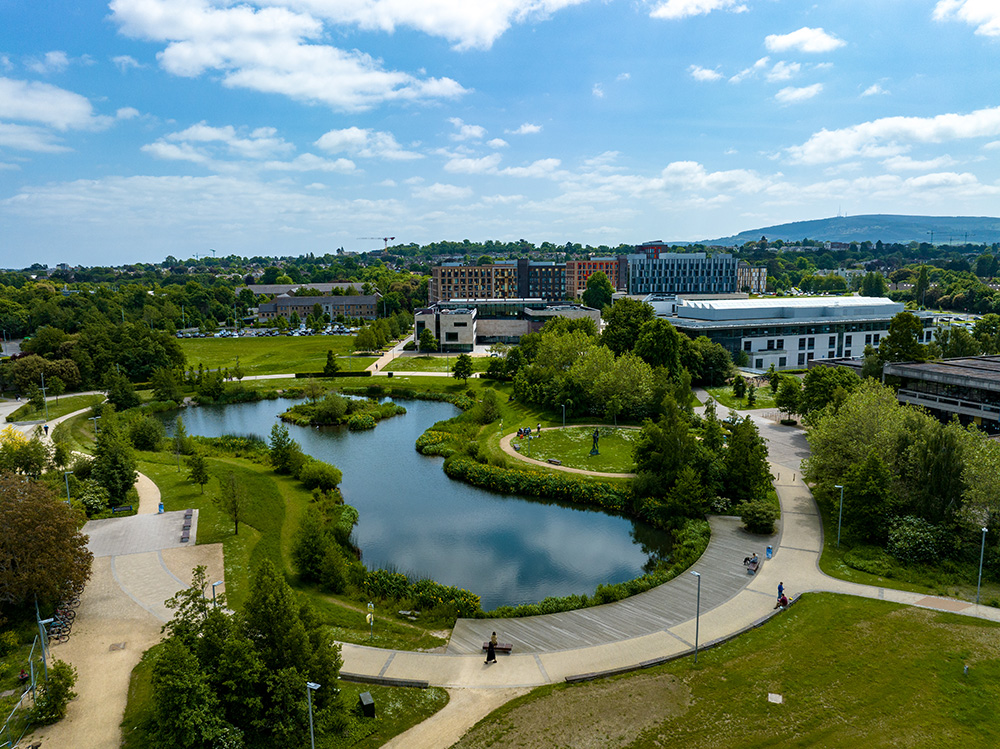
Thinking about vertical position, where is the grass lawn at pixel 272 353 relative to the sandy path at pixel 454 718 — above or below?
above

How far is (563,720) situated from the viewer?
1670 cm

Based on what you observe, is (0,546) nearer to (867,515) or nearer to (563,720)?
(563,720)

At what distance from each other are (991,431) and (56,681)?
4843 centimetres

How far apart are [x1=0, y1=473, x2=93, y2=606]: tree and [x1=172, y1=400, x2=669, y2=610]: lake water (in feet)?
36.4

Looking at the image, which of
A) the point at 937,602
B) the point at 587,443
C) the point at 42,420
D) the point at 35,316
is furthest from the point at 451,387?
the point at 35,316

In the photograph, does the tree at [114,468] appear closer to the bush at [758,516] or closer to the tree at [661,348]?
the bush at [758,516]

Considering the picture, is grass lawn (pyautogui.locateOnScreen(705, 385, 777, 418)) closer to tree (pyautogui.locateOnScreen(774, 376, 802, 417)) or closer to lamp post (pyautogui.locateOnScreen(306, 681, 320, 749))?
tree (pyautogui.locateOnScreen(774, 376, 802, 417))

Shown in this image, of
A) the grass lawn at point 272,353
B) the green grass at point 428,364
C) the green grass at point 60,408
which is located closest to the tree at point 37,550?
the green grass at point 60,408

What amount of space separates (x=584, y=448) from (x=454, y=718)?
1059 inches

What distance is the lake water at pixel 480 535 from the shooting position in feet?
86.7

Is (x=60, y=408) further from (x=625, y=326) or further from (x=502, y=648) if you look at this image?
(x=625, y=326)

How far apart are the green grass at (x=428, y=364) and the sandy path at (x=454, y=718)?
53433 millimetres

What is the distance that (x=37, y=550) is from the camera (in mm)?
21219

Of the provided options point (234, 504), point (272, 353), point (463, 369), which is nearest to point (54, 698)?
point (234, 504)
